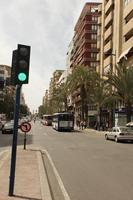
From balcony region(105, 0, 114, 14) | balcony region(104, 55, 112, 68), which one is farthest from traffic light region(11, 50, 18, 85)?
balcony region(105, 0, 114, 14)

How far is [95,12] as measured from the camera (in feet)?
409

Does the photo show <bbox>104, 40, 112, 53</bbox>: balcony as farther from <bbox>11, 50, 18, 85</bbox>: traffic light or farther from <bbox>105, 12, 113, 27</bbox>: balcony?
<bbox>11, 50, 18, 85</bbox>: traffic light

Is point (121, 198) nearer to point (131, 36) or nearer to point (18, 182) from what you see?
point (18, 182)

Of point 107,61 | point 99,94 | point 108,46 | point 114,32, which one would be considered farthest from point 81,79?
point 114,32

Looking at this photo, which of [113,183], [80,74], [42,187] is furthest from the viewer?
[80,74]

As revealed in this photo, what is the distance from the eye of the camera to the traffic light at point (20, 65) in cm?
1083

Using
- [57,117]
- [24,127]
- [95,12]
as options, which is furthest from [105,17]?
[24,127]

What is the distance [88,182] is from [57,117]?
58.8 m

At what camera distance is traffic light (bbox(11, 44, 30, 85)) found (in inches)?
426

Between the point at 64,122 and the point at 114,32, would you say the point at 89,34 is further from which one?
the point at 64,122

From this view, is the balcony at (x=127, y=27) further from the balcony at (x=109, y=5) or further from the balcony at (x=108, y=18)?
the balcony at (x=109, y=5)

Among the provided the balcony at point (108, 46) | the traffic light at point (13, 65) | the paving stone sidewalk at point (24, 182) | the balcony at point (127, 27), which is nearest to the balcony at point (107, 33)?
the balcony at point (108, 46)

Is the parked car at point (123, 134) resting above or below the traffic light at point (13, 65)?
below

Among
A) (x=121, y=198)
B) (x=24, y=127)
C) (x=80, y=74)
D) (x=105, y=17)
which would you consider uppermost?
(x=105, y=17)
